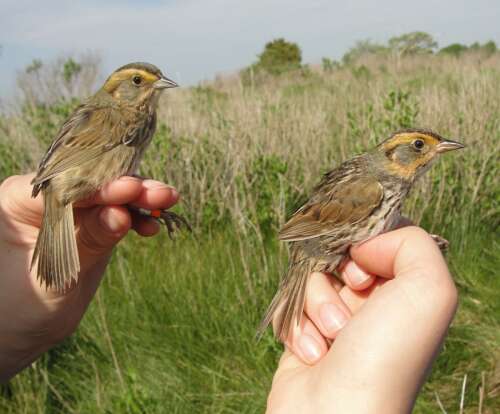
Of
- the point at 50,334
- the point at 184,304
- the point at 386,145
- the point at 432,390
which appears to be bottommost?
the point at 432,390

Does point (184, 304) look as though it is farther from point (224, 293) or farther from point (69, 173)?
point (69, 173)

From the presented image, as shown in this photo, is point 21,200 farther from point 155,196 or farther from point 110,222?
point 155,196

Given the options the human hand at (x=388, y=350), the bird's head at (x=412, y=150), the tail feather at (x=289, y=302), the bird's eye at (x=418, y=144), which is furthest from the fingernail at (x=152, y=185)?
the bird's eye at (x=418, y=144)

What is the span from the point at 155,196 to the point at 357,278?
0.97m

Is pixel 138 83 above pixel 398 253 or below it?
above

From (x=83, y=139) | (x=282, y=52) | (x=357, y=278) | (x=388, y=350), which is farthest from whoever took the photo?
(x=282, y=52)

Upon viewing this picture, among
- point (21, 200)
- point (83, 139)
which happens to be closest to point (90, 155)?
point (83, 139)

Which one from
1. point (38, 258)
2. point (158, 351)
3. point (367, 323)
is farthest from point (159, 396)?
point (367, 323)

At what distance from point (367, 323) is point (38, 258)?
1.59 m

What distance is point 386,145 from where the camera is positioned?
9.12ft

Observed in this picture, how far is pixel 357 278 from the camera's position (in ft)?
7.52

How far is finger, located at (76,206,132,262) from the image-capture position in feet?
8.11

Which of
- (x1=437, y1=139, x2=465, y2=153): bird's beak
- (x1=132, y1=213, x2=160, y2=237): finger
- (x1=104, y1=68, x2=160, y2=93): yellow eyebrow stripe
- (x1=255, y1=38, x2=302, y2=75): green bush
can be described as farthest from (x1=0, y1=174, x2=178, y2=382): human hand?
(x1=255, y1=38, x2=302, y2=75): green bush

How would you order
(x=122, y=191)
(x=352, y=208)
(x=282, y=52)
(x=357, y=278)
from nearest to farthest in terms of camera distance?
1. (x=357, y=278)
2. (x=122, y=191)
3. (x=352, y=208)
4. (x=282, y=52)
